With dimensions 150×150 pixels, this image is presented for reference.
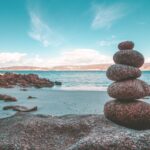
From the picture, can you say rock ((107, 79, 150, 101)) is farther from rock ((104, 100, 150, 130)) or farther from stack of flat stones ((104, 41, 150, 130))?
rock ((104, 100, 150, 130))

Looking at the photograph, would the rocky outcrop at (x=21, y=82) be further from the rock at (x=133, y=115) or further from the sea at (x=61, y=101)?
the rock at (x=133, y=115)

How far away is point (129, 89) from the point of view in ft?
43.2

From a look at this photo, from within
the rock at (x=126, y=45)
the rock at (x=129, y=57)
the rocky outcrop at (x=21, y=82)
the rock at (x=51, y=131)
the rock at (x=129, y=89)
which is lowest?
the rocky outcrop at (x=21, y=82)

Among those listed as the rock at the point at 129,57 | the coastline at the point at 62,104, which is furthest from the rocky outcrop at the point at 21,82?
the rock at the point at 129,57

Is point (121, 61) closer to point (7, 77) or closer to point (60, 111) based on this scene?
point (60, 111)

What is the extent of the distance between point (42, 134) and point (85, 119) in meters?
2.78

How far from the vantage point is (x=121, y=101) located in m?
13.5

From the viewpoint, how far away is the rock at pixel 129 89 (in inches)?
519

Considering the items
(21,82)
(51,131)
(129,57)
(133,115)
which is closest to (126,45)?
(129,57)

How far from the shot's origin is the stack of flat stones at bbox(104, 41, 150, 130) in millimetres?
12820

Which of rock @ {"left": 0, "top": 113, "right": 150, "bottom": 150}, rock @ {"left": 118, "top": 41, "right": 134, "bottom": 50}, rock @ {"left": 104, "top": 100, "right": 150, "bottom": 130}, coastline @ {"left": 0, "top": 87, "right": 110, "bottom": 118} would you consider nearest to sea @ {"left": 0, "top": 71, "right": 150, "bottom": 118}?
coastline @ {"left": 0, "top": 87, "right": 110, "bottom": 118}

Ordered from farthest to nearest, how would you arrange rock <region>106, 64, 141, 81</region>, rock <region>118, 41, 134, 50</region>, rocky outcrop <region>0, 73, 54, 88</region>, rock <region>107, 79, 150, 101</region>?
rocky outcrop <region>0, 73, 54, 88</region>, rock <region>118, 41, 134, 50</region>, rock <region>106, 64, 141, 81</region>, rock <region>107, 79, 150, 101</region>

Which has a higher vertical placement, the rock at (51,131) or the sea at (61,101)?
the rock at (51,131)

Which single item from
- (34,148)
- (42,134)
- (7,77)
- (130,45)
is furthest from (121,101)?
(7,77)
